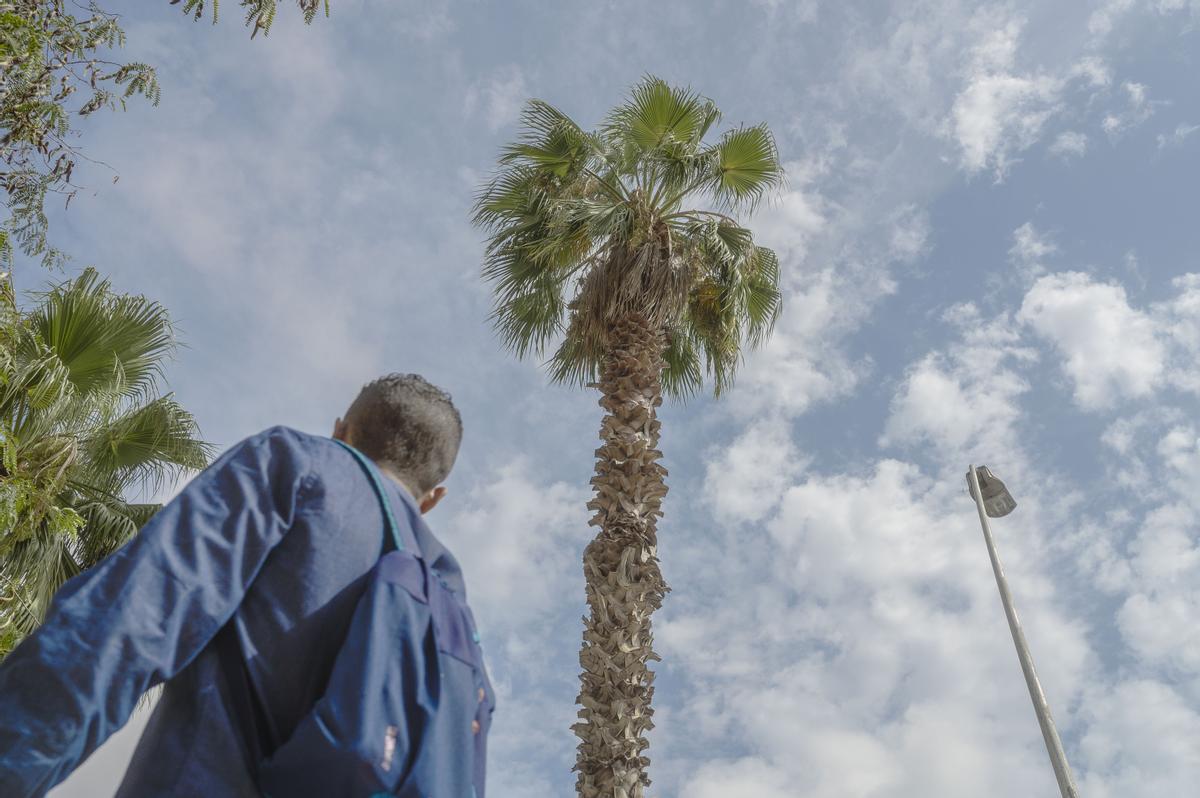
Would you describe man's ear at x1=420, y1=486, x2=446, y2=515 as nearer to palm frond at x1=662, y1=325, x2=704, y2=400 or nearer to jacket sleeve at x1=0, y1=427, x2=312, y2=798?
jacket sleeve at x1=0, y1=427, x2=312, y2=798

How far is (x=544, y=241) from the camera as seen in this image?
10.3m

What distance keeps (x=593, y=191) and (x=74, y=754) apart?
986 cm

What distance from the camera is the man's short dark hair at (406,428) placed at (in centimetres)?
195

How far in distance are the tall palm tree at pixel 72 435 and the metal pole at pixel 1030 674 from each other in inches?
313

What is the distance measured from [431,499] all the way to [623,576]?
239 inches

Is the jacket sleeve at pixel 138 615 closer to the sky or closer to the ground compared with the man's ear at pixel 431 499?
closer to the ground

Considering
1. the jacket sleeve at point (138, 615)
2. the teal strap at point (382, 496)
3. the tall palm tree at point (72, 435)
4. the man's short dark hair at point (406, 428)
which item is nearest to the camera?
the jacket sleeve at point (138, 615)

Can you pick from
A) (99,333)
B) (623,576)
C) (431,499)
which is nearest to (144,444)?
(99,333)

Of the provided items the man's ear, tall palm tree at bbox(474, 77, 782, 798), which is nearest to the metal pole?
tall palm tree at bbox(474, 77, 782, 798)

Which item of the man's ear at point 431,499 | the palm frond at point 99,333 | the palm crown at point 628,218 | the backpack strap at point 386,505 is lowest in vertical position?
the backpack strap at point 386,505

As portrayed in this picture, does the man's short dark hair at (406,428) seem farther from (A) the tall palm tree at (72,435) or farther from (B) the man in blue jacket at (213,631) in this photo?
(A) the tall palm tree at (72,435)

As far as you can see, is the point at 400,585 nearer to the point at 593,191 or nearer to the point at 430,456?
the point at 430,456

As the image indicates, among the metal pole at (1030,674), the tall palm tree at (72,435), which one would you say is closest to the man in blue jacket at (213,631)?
the tall palm tree at (72,435)

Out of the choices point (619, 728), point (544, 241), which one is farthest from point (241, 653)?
point (544, 241)
